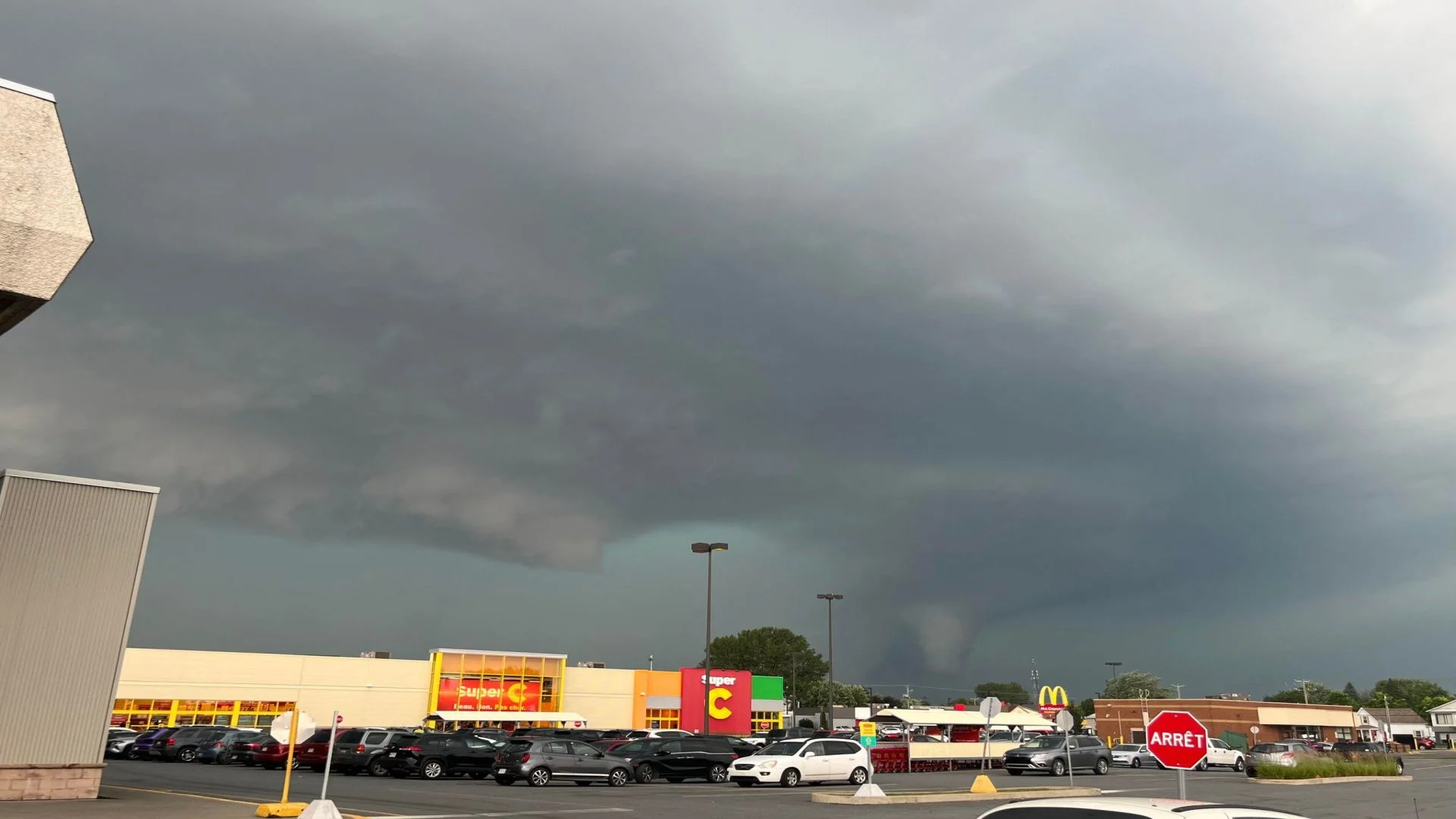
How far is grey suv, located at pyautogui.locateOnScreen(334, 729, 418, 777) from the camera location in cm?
3309

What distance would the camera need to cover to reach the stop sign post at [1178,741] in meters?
10.2

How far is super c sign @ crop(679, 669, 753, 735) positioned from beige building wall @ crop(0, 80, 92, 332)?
201 ft

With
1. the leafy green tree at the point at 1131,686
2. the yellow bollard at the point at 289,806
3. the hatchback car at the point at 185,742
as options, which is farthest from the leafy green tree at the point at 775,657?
the yellow bollard at the point at 289,806

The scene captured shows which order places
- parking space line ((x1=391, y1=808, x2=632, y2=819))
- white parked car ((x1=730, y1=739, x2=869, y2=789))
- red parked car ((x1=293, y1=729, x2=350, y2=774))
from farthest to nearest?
red parked car ((x1=293, y1=729, x2=350, y2=774)) → white parked car ((x1=730, y1=739, x2=869, y2=789)) → parking space line ((x1=391, y1=808, x2=632, y2=819))

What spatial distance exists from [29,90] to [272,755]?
97.7 ft

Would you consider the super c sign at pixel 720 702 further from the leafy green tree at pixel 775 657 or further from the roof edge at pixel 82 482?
the leafy green tree at pixel 775 657

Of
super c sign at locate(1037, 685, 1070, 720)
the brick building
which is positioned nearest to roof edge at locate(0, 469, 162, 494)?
super c sign at locate(1037, 685, 1070, 720)

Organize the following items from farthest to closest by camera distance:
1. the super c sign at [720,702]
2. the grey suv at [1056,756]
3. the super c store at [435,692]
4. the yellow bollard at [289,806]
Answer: the super c sign at [720,702] < the super c store at [435,692] < the grey suv at [1056,756] < the yellow bollard at [289,806]

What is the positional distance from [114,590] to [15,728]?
3.06m

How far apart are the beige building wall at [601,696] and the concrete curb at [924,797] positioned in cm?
3988

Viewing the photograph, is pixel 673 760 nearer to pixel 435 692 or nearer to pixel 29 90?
pixel 29 90

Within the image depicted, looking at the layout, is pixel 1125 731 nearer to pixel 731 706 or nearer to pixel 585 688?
pixel 731 706

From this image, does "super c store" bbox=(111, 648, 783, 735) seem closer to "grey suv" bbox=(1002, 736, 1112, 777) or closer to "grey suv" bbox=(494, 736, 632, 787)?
"grey suv" bbox=(494, 736, 632, 787)

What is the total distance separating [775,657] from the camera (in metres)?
157
